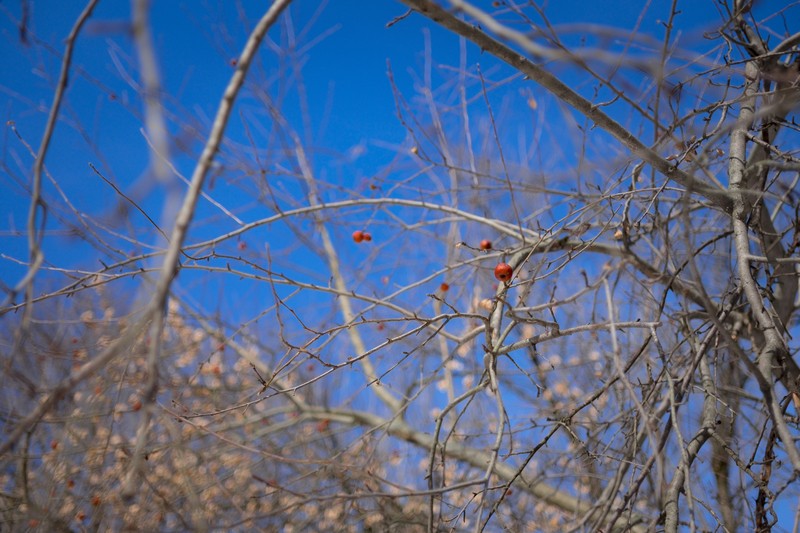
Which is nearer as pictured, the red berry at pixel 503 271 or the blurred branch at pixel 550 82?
the blurred branch at pixel 550 82

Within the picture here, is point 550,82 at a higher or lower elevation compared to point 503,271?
higher

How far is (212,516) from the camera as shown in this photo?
390cm

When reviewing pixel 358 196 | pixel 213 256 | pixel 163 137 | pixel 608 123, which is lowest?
pixel 163 137

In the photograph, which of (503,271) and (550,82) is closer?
(550,82)

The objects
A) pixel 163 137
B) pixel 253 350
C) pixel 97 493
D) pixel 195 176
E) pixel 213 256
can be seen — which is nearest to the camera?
pixel 163 137

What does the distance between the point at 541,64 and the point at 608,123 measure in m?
0.38

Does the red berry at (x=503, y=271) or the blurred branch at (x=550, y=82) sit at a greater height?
the blurred branch at (x=550, y=82)

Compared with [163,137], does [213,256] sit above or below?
above

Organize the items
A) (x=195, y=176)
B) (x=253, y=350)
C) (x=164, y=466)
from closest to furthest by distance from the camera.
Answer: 1. (x=195, y=176)
2. (x=164, y=466)
3. (x=253, y=350)

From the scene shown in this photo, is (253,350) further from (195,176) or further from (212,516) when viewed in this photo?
(195,176)

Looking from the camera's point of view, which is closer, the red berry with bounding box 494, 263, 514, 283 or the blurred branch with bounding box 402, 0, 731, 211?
the blurred branch with bounding box 402, 0, 731, 211

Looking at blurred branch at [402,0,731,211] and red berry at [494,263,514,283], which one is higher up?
blurred branch at [402,0,731,211]

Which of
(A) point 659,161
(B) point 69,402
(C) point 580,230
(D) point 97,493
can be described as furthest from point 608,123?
(B) point 69,402

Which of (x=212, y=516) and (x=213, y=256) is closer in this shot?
(x=213, y=256)
